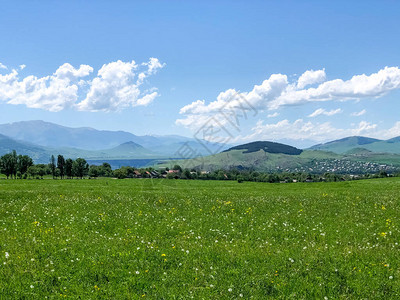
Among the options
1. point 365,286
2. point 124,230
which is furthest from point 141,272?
point 365,286

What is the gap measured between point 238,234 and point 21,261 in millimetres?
8601

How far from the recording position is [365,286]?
346 inches

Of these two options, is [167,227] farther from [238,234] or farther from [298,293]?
[298,293]

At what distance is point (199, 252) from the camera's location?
1148cm

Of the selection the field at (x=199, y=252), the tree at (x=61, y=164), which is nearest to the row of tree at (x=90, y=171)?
the tree at (x=61, y=164)

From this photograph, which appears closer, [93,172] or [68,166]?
[68,166]

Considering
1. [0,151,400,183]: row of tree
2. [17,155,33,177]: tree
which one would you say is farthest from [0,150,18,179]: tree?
[17,155,33,177]: tree

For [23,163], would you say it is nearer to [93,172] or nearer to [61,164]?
[61,164]

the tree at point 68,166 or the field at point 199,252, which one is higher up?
the tree at point 68,166

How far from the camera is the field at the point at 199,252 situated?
8.82m

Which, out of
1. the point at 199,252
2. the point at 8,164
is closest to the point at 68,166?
the point at 8,164

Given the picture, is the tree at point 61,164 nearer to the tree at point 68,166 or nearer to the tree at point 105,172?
the tree at point 68,166

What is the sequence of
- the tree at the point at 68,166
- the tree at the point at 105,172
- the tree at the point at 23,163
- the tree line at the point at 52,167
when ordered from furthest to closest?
the tree at the point at 105,172 → the tree at the point at 68,166 → the tree at the point at 23,163 → the tree line at the point at 52,167

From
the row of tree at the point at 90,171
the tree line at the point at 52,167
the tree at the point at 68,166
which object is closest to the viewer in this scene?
the row of tree at the point at 90,171
